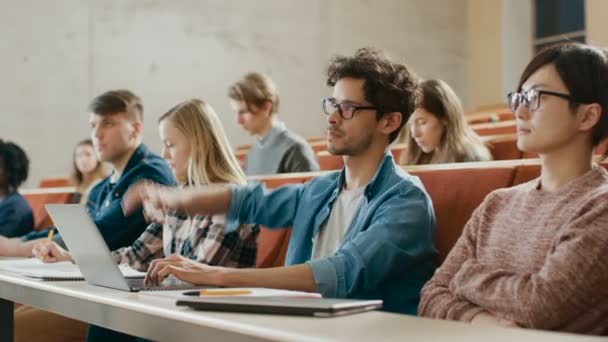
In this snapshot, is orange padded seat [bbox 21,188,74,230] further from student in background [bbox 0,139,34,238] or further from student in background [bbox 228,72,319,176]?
student in background [bbox 228,72,319,176]

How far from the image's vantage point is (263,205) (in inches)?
97.8

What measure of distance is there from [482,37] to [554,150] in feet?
27.7

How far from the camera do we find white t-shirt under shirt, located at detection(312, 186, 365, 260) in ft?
7.57

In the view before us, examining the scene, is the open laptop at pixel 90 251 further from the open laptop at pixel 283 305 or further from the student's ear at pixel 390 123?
the student's ear at pixel 390 123

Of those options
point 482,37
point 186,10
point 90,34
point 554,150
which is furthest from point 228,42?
point 554,150

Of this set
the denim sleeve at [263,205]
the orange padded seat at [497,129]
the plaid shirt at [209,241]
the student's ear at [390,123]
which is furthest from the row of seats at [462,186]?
the orange padded seat at [497,129]

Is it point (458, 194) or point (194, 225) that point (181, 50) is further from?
point (458, 194)

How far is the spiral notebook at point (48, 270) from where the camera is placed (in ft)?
7.06

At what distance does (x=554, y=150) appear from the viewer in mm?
1796

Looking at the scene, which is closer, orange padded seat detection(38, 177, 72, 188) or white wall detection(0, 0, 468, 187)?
orange padded seat detection(38, 177, 72, 188)

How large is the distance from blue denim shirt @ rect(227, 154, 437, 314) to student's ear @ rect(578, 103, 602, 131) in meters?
0.46

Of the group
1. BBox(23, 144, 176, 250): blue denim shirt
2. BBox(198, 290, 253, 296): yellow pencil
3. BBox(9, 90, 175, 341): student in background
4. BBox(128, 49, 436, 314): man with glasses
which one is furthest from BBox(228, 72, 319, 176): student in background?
BBox(198, 290, 253, 296): yellow pencil

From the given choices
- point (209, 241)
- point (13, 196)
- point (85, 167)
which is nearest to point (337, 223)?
point (209, 241)

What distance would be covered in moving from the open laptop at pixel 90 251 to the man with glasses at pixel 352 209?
0.08 m
